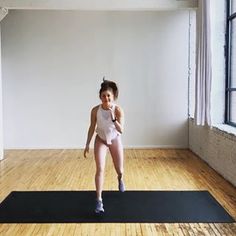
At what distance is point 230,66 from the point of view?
19.8 ft

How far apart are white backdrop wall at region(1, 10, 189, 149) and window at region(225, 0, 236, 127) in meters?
1.86

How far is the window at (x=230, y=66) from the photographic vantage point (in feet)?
19.4

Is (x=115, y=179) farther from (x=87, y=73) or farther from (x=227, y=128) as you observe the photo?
(x=87, y=73)

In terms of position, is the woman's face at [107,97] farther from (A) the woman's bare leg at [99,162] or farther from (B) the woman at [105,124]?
(A) the woman's bare leg at [99,162]

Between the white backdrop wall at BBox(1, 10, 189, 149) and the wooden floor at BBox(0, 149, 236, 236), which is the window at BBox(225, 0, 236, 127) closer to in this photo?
the wooden floor at BBox(0, 149, 236, 236)

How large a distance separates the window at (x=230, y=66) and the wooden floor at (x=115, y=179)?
2.94 ft

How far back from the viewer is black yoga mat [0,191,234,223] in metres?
3.69

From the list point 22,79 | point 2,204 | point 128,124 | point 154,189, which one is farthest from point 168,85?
point 2,204

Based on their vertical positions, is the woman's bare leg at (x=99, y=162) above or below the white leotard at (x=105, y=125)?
below

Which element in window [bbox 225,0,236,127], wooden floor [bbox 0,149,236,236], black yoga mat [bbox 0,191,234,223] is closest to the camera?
wooden floor [bbox 0,149,236,236]

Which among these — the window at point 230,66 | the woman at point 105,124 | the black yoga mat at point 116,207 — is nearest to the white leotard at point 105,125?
the woman at point 105,124

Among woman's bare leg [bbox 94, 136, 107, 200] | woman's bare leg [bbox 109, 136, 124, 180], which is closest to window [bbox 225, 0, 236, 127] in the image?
woman's bare leg [bbox 109, 136, 124, 180]

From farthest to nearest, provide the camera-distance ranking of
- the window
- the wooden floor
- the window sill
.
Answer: the window
the window sill
the wooden floor

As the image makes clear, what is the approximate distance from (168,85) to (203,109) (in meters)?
2.03
